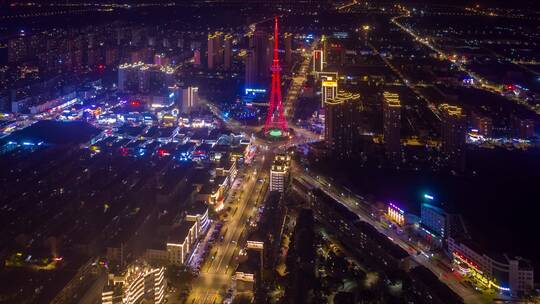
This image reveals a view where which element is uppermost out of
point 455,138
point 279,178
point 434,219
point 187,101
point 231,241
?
point 187,101

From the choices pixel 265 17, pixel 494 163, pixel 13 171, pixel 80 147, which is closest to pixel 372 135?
pixel 494 163

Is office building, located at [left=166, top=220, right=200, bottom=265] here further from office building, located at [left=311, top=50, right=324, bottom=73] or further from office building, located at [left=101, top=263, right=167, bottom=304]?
office building, located at [left=311, top=50, right=324, bottom=73]

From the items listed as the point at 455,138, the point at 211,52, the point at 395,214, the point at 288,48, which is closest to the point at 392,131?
the point at 455,138

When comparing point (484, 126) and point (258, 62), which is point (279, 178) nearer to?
point (484, 126)

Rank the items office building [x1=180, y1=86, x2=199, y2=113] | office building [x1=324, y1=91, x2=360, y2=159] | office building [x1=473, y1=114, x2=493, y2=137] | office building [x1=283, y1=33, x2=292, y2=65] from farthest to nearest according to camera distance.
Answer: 1. office building [x1=283, y1=33, x2=292, y2=65]
2. office building [x1=180, y1=86, x2=199, y2=113]
3. office building [x1=473, y1=114, x2=493, y2=137]
4. office building [x1=324, y1=91, x2=360, y2=159]

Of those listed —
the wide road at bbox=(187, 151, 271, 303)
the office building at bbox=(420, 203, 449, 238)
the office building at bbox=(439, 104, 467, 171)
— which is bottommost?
the wide road at bbox=(187, 151, 271, 303)

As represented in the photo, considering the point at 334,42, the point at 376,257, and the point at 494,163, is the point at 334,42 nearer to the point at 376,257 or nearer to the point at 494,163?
the point at 494,163

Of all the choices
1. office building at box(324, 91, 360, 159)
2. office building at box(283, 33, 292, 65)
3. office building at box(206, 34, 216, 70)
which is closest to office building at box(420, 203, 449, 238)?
office building at box(324, 91, 360, 159)
